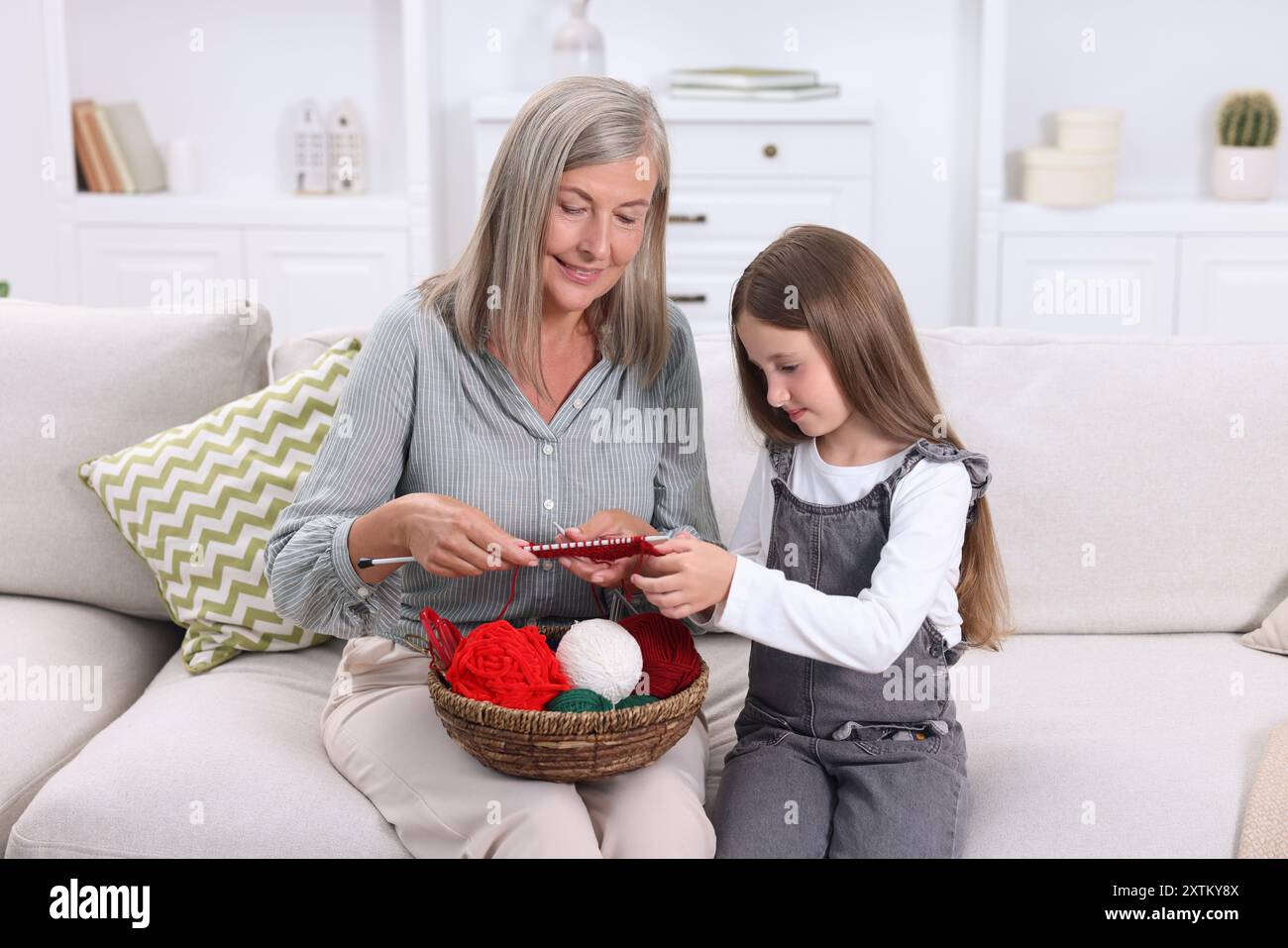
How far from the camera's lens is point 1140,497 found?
199cm

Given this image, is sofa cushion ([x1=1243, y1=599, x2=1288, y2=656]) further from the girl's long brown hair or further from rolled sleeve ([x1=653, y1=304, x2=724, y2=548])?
rolled sleeve ([x1=653, y1=304, x2=724, y2=548])

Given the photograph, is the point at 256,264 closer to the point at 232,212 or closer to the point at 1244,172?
the point at 232,212

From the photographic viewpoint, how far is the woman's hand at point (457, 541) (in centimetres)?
141

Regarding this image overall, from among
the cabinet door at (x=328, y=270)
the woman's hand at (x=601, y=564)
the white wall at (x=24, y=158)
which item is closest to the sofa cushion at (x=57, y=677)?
the woman's hand at (x=601, y=564)

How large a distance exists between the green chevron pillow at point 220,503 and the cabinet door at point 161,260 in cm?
205

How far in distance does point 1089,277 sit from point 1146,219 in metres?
0.21

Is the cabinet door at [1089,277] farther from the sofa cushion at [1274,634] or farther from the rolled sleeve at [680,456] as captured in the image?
the rolled sleeve at [680,456]

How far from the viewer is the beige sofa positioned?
70.0 inches

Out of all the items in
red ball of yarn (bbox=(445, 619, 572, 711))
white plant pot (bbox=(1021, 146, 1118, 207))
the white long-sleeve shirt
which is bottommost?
red ball of yarn (bbox=(445, 619, 572, 711))

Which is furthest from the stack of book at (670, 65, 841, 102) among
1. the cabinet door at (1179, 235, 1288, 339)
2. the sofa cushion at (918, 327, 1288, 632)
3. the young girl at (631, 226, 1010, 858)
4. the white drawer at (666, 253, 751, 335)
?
the young girl at (631, 226, 1010, 858)

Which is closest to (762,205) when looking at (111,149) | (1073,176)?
(1073,176)

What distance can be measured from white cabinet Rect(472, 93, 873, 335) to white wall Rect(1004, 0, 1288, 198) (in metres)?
0.61

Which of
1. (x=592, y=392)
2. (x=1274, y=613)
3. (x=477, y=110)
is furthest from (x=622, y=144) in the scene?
(x=477, y=110)
